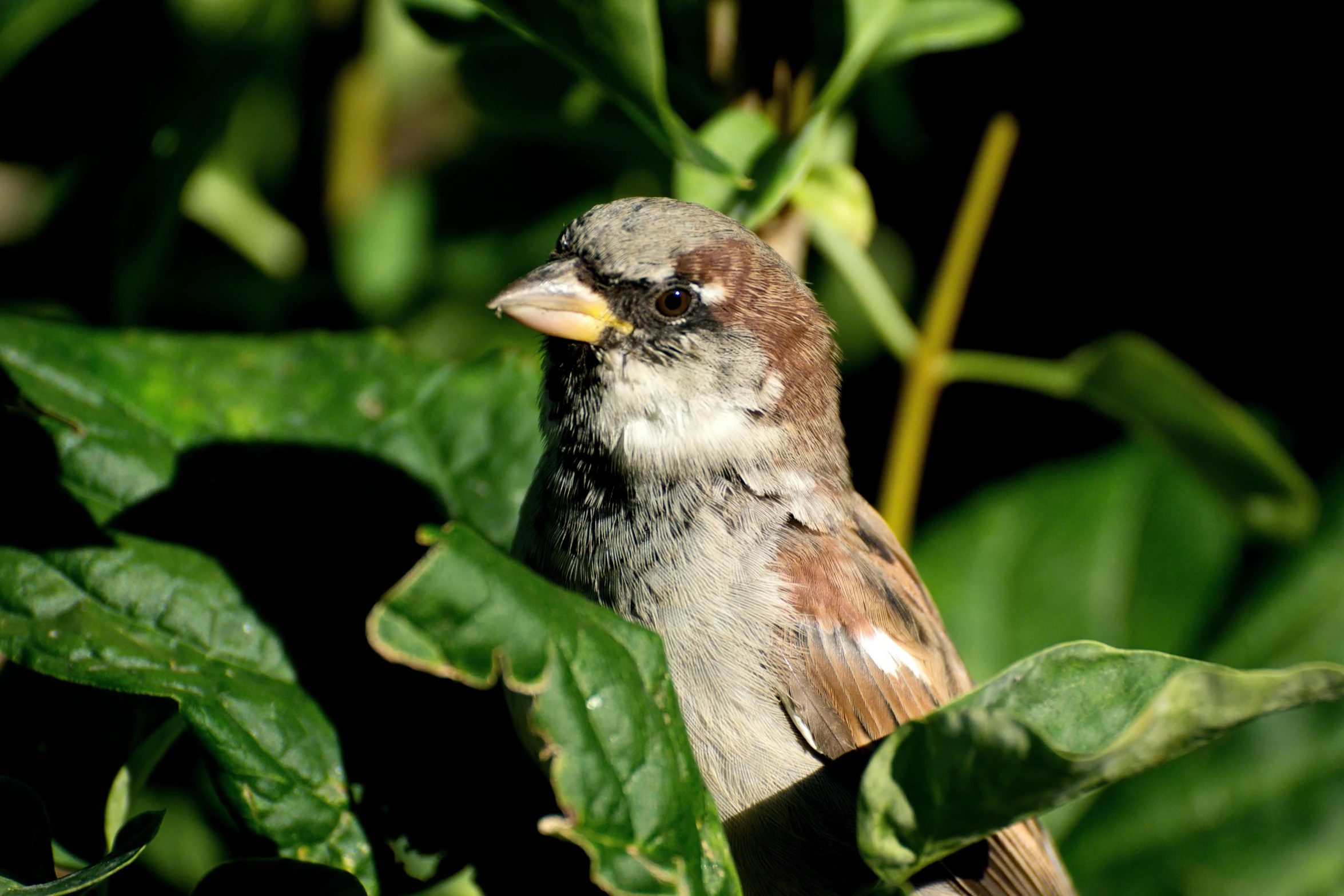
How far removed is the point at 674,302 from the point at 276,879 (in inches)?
46.9

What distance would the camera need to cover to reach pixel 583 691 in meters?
1.39

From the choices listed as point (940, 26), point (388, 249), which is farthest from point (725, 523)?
point (388, 249)

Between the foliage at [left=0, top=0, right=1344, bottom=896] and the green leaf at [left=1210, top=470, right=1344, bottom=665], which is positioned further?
the green leaf at [left=1210, top=470, right=1344, bottom=665]

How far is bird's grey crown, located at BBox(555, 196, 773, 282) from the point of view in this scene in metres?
2.05

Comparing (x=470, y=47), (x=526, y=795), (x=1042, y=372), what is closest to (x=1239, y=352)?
(x=1042, y=372)

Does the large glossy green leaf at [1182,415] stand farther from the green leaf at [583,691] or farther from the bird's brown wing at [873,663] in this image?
the green leaf at [583,691]

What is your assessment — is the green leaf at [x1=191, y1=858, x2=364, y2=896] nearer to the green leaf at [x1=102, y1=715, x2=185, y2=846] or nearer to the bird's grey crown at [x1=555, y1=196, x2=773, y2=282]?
the green leaf at [x1=102, y1=715, x2=185, y2=846]

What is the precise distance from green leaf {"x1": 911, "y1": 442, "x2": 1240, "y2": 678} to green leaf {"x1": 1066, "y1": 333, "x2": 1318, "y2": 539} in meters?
0.54

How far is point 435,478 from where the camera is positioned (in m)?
2.15

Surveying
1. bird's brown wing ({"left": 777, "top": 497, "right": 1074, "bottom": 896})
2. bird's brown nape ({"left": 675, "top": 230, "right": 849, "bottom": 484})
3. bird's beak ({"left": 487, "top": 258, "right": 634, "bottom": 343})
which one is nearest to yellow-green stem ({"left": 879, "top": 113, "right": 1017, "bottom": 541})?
bird's brown wing ({"left": 777, "top": 497, "right": 1074, "bottom": 896})

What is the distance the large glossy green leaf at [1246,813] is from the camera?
2.81m

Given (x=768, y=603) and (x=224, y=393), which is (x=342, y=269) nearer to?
(x=224, y=393)

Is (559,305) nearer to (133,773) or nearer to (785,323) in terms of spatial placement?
(785,323)

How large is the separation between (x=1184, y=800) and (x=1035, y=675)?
1.97 m
